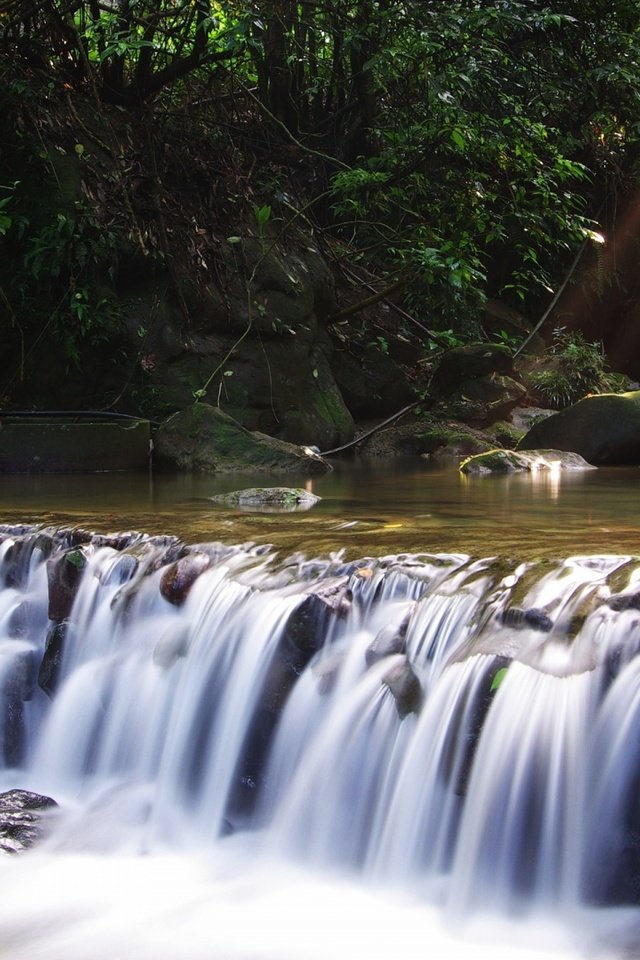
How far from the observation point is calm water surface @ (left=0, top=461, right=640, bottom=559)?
14.4 feet

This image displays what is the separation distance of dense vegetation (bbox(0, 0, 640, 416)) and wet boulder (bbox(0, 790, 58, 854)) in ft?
19.8

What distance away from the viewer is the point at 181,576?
429 cm

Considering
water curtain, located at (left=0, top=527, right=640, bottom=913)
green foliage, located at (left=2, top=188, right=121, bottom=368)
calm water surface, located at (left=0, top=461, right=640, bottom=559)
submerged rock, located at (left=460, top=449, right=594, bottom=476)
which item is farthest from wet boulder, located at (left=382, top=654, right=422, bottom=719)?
green foliage, located at (left=2, top=188, right=121, bottom=368)

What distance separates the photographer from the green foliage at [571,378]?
13.4 meters

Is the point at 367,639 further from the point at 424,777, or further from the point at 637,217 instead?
the point at 637,217

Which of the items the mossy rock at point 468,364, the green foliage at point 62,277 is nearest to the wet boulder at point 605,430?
the mossy rock at point 468,364

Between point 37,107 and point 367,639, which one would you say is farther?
point 37,107

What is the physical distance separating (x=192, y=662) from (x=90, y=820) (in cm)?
69

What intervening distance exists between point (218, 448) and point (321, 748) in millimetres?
5364

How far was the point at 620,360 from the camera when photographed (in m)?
16.8

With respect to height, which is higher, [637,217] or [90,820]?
[637,217]

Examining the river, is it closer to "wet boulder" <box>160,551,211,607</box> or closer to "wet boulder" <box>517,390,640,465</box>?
"wet boulder" <box>160,551,211,607</box>

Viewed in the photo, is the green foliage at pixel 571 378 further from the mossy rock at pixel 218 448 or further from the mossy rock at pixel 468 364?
the mossy rock at pixel 218 448

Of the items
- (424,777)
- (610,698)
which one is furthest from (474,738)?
(610,698)
